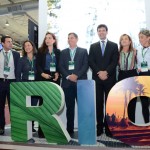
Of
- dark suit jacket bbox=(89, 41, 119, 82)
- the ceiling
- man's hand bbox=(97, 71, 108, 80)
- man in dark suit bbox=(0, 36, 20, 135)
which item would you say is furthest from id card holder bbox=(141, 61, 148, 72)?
the ceiling

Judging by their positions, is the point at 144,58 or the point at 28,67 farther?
the point at 28,67

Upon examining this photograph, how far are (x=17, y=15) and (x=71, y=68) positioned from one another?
7.71 meters

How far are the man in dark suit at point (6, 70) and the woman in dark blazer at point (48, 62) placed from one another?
1.72 feet

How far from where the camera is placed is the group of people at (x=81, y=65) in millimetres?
3186

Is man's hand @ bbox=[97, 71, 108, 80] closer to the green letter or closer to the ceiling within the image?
the green letter

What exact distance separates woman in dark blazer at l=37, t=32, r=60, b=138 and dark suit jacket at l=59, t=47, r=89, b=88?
90 millimetres

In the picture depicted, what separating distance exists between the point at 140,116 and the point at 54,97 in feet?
5.39

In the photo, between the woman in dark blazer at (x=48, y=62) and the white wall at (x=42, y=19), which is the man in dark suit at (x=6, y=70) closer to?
the woman in dark blazer at (x=48, y=62)

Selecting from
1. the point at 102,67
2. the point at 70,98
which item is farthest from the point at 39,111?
the point at 102,67

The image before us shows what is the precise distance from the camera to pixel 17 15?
1013 cm

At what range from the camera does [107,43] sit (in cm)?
329

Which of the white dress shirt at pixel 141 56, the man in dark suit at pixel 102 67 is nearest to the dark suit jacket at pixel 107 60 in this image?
the man in dark suit at pixel 102 67

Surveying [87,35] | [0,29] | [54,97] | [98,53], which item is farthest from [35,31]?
[0,29]

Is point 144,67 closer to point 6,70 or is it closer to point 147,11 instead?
point 147,11
